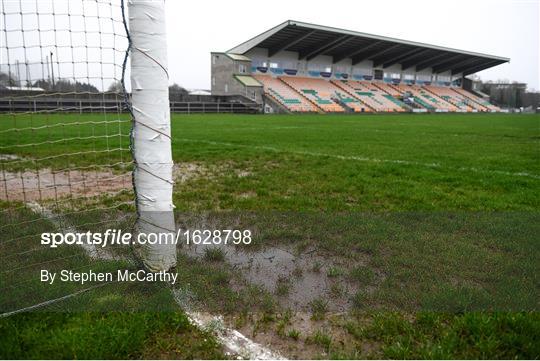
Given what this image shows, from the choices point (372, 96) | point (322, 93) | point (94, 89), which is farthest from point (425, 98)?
point (94, 89)

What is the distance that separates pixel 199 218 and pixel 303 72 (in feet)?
155

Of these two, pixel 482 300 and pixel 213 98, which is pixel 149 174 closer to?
pixel 482 300

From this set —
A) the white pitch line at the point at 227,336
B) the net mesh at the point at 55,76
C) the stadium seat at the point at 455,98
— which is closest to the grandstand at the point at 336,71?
the stadium seat at the point at 455,98

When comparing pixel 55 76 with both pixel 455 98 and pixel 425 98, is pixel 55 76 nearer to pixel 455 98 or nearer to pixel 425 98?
pixel 425 98

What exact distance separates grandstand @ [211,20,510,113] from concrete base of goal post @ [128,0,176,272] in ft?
117

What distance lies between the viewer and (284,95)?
4119 cm

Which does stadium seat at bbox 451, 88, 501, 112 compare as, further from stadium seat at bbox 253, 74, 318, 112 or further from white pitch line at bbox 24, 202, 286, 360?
white pitch line at bbox 24, 202, 286, 360

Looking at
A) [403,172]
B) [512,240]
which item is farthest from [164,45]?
[403,172]

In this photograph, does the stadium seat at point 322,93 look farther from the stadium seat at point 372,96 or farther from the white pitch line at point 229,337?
the white pitch line at point 229,337

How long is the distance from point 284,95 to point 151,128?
130 feet

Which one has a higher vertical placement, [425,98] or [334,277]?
[425,98]

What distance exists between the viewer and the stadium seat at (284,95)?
39.2 metres

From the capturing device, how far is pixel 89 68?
326 cm

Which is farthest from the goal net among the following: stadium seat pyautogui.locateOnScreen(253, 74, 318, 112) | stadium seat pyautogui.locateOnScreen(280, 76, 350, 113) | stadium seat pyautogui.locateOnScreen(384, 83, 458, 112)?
stadium seat pyautogui.locateOnScreen(384, 83, 458, 112)
